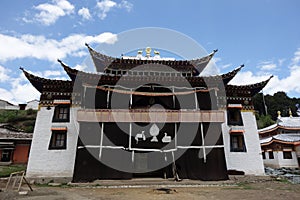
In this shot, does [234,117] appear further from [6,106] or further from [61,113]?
[6,106]

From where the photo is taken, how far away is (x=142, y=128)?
17.0 meters

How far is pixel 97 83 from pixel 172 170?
9.04 m

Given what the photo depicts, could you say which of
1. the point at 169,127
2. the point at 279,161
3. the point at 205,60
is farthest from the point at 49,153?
the point at 279,161

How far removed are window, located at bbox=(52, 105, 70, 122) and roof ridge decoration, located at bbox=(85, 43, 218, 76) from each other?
5663 mm

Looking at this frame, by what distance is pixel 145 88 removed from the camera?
60.0ft

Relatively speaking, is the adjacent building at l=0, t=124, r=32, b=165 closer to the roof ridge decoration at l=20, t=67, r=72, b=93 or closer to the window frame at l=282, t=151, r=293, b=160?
the roof ridge decoration at l=20, t=67, r=72, b=93

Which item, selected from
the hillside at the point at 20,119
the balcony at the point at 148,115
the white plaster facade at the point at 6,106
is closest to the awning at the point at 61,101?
the balcony at the point at 148,115

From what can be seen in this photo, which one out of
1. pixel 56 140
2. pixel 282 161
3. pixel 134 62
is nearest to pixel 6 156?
pixel 56 140

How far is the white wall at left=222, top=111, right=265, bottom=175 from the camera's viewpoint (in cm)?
1791

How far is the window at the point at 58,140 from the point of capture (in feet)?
56.7

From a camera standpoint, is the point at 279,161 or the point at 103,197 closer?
the point at 103,197

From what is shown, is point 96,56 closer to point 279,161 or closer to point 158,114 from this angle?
point 158,114

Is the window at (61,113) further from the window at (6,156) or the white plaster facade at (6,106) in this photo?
the white plaster facade at (6,106)

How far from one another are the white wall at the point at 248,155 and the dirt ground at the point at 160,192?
4.20 ft
